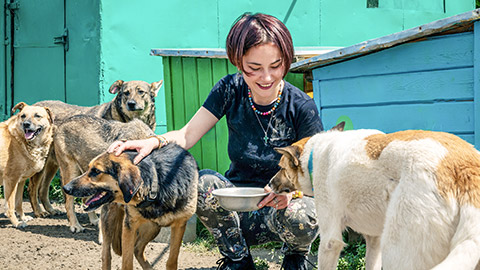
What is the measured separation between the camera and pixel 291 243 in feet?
11.6

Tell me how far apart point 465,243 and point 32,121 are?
5814mm

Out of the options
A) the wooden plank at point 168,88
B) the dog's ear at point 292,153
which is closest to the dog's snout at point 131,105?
the wooden plank at point 168,88

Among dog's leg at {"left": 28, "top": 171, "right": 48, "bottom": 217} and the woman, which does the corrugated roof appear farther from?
dog's leg at {"left": 28, "top": 171, "right": 48, "bottom": 217}

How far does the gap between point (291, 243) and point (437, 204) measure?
60.2 inches

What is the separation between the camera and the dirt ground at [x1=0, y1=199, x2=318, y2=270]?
4570mm

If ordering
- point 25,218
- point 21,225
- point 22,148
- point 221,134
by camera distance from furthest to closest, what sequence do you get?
point 22,148 < point 25,218 < point 21,225 < point 221,134

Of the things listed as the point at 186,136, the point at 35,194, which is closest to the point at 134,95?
the point at 35,194

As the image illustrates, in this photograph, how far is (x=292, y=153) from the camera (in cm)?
308

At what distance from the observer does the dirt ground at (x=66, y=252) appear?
4.57 meters

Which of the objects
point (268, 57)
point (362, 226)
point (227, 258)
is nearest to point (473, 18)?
point (268, 57)

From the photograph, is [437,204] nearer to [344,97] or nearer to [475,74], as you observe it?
[475,74]

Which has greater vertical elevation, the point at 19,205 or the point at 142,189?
the point at 142,189

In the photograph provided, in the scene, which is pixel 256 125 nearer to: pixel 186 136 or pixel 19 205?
pixel 186 136

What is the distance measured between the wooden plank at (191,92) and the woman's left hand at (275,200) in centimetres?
300
